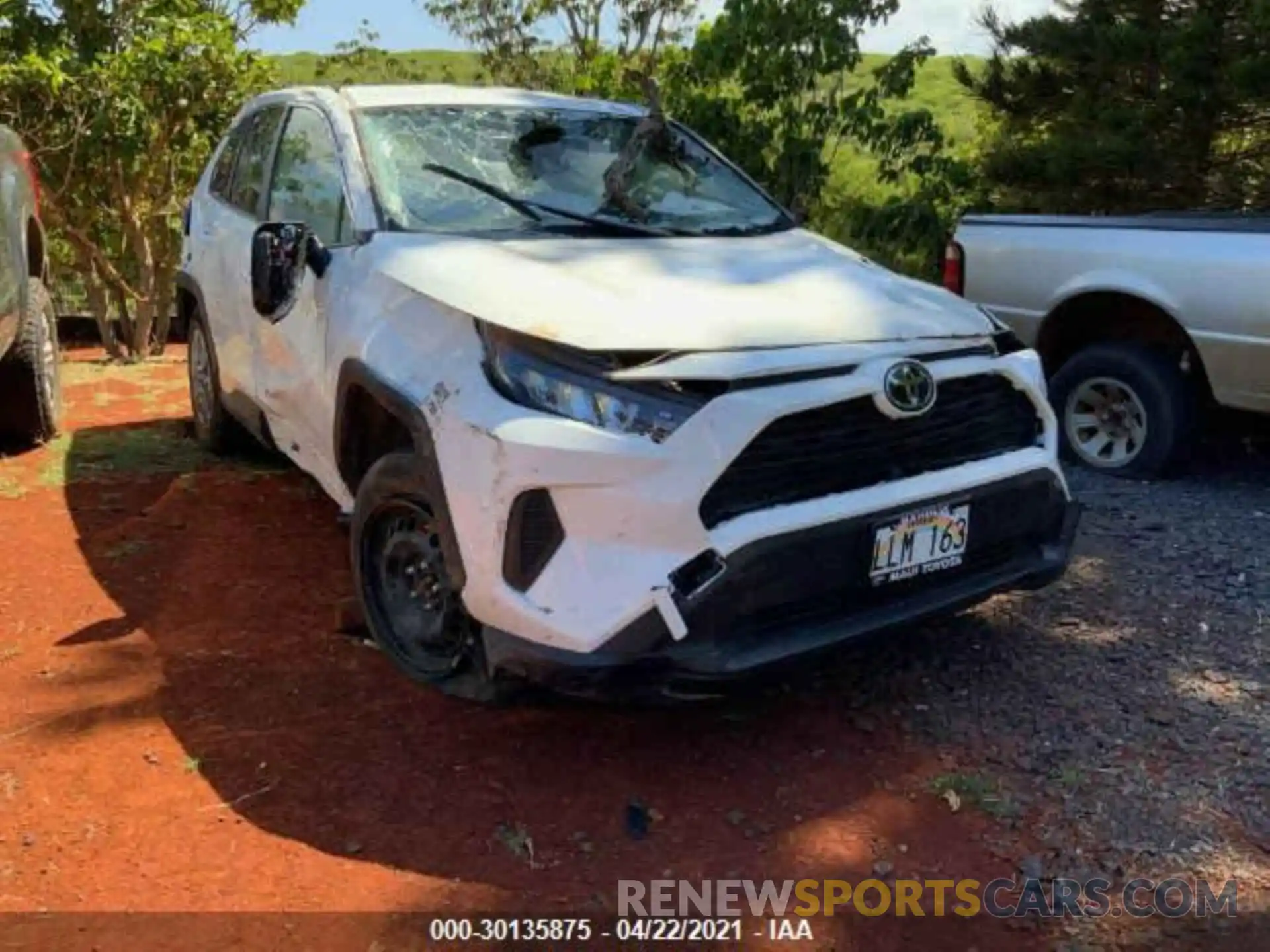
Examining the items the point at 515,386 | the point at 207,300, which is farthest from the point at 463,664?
the point at 207,300

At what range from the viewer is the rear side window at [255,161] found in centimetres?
500

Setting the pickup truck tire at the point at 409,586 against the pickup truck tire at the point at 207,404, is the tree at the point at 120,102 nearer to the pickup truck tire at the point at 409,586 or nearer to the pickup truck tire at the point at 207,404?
the pickup truck tire at the point at 207,404

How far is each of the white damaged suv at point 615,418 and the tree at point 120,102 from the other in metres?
5.91

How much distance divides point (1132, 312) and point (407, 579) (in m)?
3.93

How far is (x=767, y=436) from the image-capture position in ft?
9.83

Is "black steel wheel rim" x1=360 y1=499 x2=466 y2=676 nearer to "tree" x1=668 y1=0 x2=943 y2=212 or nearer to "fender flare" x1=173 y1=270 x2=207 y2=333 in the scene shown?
"fender flare" x1=173 y1=270 x2=207 y2=333

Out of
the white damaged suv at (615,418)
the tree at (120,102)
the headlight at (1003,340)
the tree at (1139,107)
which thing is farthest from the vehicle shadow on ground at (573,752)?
the tree at (120,102)

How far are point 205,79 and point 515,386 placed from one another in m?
7.88

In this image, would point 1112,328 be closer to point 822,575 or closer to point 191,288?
point 822,575

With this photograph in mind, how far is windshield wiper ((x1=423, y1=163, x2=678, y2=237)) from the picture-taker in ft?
13.4

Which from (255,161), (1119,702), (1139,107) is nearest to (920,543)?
(1119,702)

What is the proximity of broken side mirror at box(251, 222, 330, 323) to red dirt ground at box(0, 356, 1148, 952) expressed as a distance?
1091mm

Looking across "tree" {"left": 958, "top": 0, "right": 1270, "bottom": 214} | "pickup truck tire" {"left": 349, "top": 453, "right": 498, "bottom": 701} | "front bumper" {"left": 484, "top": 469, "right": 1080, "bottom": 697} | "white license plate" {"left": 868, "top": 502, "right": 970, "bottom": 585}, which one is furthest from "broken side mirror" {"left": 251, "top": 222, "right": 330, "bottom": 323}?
"tree" {"left": 958, "top": 0, "right": 1270, "bottom": 214}

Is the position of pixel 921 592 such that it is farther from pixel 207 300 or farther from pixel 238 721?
pixel 207 300
